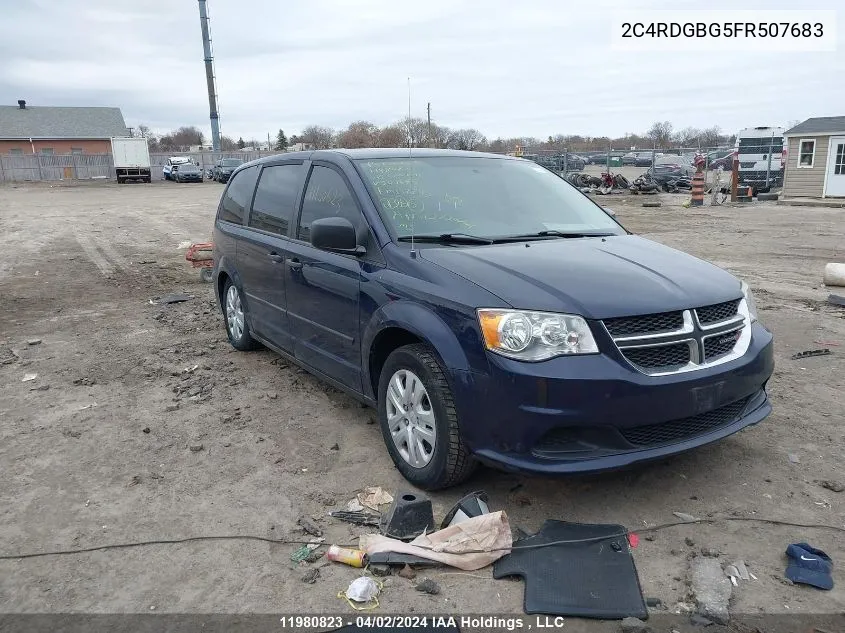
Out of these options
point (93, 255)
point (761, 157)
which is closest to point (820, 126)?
point (761, 157)

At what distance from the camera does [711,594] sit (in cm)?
288

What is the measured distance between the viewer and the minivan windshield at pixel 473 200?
4.28 metres

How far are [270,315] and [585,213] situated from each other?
8.32 feet

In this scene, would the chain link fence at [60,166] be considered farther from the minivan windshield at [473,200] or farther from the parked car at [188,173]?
the minivan windshield at [473,200]

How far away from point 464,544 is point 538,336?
3.28 feet

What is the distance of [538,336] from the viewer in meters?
3.23

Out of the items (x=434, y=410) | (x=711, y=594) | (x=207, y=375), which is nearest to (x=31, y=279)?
(x=207, y=375)

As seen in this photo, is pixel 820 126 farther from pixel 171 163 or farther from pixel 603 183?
pixel 171 163

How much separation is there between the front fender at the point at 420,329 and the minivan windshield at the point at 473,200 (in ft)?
1.77

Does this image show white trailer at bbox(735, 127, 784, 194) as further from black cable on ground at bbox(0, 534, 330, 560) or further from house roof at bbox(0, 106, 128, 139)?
house roof at bbox(0, 106, 128, 139)

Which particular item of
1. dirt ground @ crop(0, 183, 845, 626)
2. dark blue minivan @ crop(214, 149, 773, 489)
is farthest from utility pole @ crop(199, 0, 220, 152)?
dark blue minivan @ crop(214, 149, 773, 489)

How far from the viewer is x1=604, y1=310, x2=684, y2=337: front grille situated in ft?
10.6

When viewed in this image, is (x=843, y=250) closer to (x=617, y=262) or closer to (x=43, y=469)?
(x=617, y=262)

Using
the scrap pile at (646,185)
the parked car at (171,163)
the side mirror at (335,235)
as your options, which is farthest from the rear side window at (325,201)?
the parked car at (171,163)
